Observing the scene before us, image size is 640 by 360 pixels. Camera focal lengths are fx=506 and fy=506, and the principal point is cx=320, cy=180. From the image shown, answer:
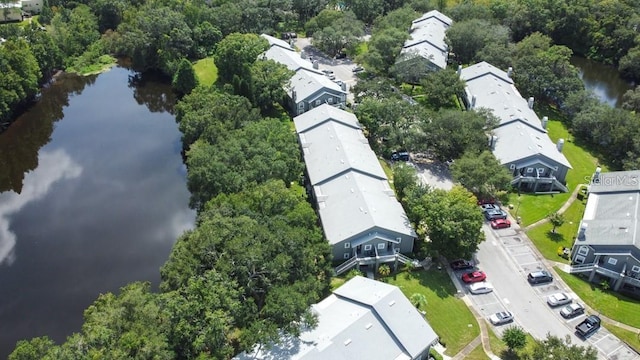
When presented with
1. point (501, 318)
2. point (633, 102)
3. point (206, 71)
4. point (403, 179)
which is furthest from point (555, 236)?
point (206, 71)

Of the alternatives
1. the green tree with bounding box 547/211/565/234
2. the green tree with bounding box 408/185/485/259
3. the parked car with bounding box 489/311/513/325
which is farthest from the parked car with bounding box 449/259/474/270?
the green tree with bounding box 547/211/565/234

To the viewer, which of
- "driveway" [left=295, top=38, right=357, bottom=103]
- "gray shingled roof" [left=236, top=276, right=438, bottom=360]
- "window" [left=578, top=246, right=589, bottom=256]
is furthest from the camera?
"driveway" [left=295, top=38, right=357, bottom=103]

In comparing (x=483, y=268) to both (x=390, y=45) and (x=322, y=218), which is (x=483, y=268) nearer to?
(x=322, y=218)

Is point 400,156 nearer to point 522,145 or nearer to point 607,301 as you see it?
point 522,145

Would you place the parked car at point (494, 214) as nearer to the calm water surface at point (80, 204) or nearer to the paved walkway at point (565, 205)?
the paved walkway at point (565, 205)

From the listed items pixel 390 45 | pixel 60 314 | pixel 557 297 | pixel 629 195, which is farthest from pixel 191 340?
pixel 390 45

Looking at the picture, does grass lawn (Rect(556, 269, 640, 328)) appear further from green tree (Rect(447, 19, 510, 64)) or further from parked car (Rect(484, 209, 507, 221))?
green tree (Rect(447, 19, 510, 64))
